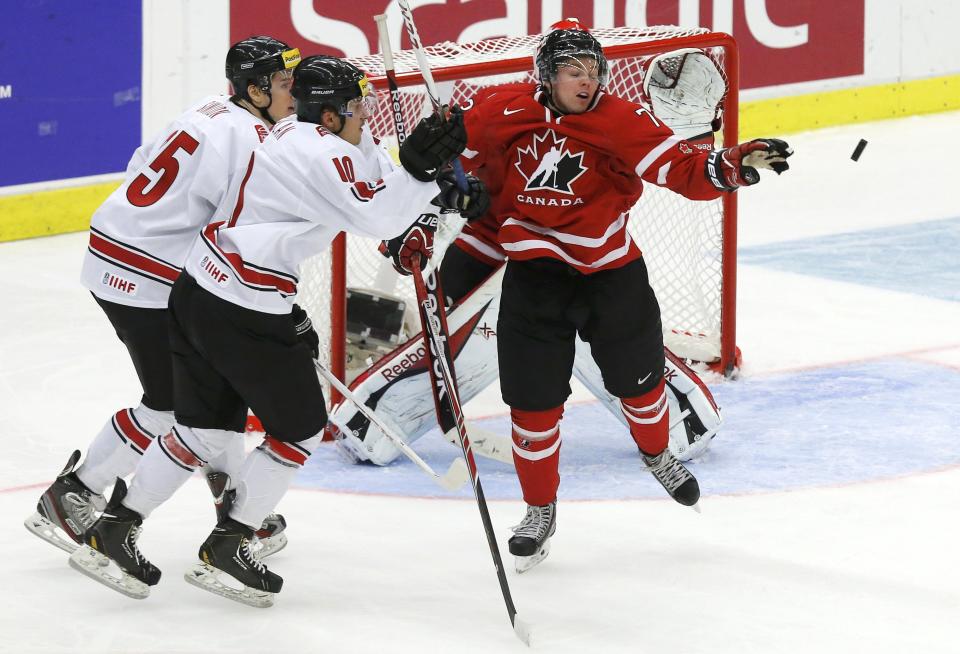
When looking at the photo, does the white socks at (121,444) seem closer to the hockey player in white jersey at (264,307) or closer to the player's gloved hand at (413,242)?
the hockey player in white jersey at (264,307)

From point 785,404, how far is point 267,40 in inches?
82.9

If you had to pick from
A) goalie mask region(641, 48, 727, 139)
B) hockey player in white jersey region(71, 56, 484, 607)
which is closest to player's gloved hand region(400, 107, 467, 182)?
hockey player in white jersey region(71, 56, 484, 607)

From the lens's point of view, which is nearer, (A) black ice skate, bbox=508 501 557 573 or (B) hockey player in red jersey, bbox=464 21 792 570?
(B) hockey player in red jersey, bbox=464 21 792 570

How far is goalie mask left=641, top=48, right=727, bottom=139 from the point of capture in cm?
469

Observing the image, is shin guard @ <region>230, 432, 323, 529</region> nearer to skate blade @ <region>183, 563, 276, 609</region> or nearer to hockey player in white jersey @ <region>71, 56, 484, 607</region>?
hockey player in white jersey @ <region>71, 56, 484, 607</region>

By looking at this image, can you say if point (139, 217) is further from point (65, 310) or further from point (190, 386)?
point (65, 310)

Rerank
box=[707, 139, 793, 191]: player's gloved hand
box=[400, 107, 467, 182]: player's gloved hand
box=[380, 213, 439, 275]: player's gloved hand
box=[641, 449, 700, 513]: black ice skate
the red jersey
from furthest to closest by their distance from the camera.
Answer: box=[641, 449, 700, 513]: black ice skate → box=[380, 213, 439, 275]: player's gloved hand → the red jersey → box=[707, 139, 793, 191]: player's gloved hand → box=[400, 107, 467, 182]: player's gloved hand

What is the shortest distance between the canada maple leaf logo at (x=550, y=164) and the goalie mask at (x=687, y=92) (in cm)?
135

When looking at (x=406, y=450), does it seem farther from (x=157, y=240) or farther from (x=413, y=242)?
(x=157, y=240)

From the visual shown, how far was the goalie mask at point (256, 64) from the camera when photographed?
3.45 meters

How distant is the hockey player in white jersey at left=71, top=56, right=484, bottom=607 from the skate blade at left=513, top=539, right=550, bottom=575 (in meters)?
0.56

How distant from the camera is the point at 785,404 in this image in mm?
4793

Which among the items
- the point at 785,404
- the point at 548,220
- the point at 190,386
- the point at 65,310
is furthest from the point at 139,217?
the point at 65,310

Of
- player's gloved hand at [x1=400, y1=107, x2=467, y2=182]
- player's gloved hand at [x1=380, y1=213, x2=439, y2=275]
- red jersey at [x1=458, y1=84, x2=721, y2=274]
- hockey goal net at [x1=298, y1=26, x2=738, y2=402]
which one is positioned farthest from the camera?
hockey goal net at [x1=298, y1=26, x2=738, y2=402]
